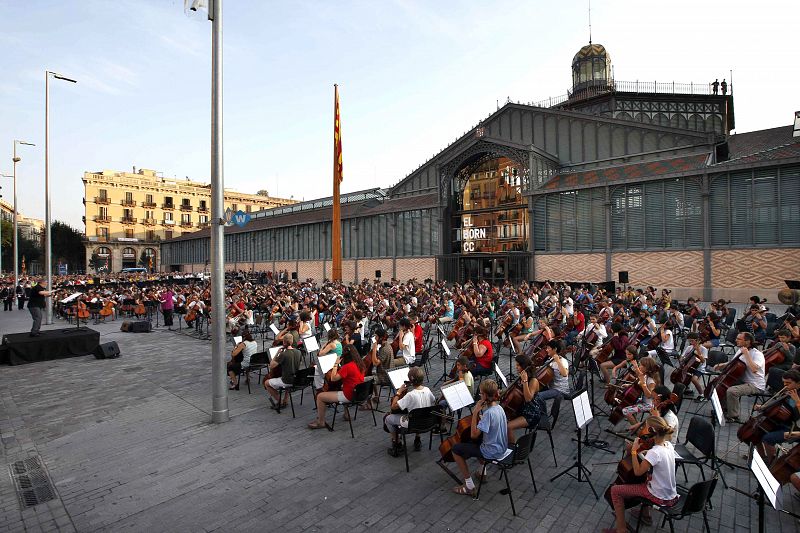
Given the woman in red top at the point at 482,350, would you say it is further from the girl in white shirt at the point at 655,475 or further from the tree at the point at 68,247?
the tree at the point at 68,247

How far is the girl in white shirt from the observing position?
453cm

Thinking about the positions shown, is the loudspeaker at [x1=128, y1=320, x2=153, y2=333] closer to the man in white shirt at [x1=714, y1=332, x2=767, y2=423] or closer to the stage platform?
the stage platform

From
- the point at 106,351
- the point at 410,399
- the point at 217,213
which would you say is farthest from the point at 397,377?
the point at 106,351

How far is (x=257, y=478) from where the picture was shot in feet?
20.7

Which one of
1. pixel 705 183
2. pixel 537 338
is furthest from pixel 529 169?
pixel 537 338

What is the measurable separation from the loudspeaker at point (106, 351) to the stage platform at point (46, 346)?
684mm

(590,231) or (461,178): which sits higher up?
(461,178)

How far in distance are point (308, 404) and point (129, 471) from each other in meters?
3.80

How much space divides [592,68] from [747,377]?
47331 millimetres

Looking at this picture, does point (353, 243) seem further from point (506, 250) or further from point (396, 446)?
point (396, 446)

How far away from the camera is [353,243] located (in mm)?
45500

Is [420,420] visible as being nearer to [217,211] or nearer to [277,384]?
[277,384]

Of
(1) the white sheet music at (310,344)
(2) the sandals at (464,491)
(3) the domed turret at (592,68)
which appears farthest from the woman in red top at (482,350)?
(3) the domed turret at (592,68)

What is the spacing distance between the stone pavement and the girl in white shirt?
65cm
